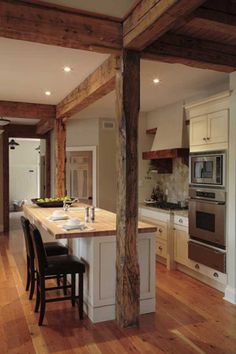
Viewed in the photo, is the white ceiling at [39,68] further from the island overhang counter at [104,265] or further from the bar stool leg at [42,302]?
the bar stool leg at [42,302]

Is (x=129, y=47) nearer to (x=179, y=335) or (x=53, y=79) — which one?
(x=53, y=79)

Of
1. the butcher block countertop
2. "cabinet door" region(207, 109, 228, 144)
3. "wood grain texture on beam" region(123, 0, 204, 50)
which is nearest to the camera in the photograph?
"wood grain texture on beam" region(123, 0, 204, 50)

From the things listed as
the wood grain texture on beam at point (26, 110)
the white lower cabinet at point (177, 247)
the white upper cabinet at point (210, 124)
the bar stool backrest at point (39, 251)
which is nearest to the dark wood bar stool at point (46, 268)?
the bar stool backrest at point (39, 251)

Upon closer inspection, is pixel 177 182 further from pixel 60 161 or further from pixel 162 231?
pixel 60 161

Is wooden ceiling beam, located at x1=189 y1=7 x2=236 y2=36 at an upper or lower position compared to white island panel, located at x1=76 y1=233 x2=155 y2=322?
upper

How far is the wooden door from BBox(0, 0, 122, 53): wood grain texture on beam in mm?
4449

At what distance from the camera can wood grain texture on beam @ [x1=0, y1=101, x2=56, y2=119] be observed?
5.85 metres

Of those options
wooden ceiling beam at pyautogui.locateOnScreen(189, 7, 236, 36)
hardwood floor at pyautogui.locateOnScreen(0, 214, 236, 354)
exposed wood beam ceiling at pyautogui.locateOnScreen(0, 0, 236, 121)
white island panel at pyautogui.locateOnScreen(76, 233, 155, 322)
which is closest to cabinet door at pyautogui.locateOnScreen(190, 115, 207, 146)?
exposed wood beam ceiling at pyautogui.locateOnScreen(0, 0, 236, 121)

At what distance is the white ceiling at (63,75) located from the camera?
3461 millimetres

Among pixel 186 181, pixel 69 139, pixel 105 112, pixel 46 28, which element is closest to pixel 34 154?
pixel 69 139

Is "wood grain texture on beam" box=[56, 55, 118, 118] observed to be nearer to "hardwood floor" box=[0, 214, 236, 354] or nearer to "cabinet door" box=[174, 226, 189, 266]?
"cabinet door" box=[174, 226, 189, 266]

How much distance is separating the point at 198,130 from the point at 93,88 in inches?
60.1

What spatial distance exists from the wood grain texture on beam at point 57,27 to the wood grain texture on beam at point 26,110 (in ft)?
11.1

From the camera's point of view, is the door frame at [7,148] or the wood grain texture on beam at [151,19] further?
the door frame at [7,148]
